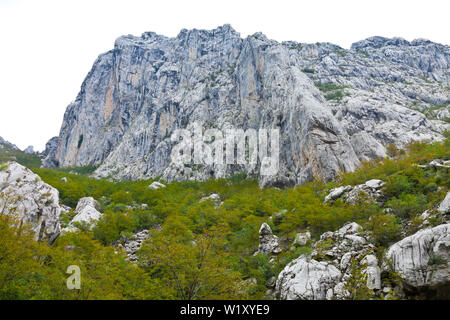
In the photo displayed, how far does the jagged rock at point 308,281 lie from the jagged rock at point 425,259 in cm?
318

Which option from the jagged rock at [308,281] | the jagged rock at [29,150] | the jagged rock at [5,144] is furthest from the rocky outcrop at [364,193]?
the jagged rock at [29,150]

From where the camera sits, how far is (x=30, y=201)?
20438 millimetres

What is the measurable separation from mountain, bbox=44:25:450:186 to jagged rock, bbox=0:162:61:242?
42944 mm

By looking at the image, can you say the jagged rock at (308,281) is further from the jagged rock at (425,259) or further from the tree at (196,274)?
the jagged rock at (425,259)

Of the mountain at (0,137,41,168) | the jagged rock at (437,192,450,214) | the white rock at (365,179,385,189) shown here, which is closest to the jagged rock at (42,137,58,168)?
the mountain at (0,137,41,168)

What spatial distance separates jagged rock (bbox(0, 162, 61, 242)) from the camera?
1909 centimetres

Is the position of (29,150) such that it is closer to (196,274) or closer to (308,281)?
(196,274)

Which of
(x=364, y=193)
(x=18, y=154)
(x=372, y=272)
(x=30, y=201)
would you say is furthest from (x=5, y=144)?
(x=372, y=272)

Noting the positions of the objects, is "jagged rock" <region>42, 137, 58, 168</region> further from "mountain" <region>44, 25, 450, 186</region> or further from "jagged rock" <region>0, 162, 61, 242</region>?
"jagged rock" <region>0, 162, 61, 242</region>

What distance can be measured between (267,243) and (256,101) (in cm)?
7174

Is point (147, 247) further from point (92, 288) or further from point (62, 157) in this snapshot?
point (62, 157)

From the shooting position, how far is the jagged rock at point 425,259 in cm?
1213

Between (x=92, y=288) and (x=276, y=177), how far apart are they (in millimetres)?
51152

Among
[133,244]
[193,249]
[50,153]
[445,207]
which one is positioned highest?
[50,153]
